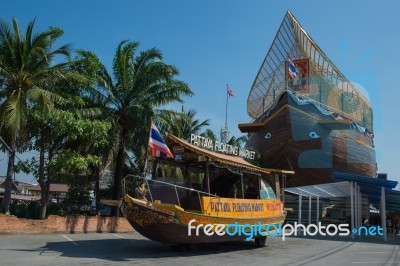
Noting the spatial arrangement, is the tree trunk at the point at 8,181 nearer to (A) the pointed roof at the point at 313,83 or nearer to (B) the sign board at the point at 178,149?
(B) the sign board at the point at 178,149

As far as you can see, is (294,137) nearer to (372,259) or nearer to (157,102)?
(157,102)

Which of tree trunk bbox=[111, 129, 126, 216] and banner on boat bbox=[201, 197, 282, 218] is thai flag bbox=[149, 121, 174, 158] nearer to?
banner on boat bbox=[201, 197, 282, 218]

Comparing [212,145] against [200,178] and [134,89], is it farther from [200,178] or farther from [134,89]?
[134,89]

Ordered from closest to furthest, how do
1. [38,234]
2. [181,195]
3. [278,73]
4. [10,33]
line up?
[181,195] → [38,234] → [10,33] → [278,73]

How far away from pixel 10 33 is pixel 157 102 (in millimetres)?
7305

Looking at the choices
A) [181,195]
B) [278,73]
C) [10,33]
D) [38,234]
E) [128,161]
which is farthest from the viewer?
[278,73]

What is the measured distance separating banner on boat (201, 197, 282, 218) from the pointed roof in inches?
923

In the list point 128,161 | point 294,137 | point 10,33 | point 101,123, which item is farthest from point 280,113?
point 10,33

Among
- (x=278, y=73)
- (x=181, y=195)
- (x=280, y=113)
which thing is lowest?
(x=181, y=195)

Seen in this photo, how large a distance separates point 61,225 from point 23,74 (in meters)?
6.16

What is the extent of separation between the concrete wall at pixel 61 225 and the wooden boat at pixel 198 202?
4.42 meters

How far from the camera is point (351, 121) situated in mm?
37438

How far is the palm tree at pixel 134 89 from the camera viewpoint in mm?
20312

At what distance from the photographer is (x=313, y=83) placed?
40.1 metres
